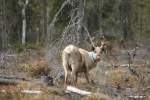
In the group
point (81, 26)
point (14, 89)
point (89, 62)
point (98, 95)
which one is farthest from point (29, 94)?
point (81, 26)

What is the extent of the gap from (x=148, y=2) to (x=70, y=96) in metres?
39.1

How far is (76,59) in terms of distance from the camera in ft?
50.1

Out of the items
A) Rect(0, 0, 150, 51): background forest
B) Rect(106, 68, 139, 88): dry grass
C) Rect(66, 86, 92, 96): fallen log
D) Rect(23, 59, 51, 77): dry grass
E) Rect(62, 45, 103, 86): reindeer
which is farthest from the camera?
Rect(0, 0, 150, 51): background forest

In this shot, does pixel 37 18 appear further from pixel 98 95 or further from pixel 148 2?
pixel 98 95

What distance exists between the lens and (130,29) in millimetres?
56531

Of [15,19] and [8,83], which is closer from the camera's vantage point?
[8,83]

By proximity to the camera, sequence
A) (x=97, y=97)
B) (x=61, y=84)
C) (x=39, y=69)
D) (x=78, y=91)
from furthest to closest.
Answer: (x=39, y=69)
(x=61, y=84)
(x=78, y=91)
(x=97, y=97)

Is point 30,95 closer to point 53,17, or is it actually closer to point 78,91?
point 78,91

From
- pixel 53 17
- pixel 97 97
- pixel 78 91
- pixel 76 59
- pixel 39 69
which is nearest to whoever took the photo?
pixel 97 97

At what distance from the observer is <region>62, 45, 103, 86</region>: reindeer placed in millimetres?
15219

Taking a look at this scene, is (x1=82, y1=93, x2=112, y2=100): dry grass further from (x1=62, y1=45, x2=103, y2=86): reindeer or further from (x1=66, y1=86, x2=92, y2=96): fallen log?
(x1=62, y1=45, x2=103, y2=86): reindeer

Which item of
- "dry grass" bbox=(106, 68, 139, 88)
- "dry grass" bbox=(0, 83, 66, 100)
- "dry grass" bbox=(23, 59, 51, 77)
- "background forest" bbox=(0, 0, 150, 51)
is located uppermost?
"background forest" bbox=(0, 0, 150, 51)

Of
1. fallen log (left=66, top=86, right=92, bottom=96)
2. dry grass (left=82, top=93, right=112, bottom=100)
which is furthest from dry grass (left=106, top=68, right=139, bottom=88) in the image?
dry grass (left=82, top=93, right=112, bottom=100)

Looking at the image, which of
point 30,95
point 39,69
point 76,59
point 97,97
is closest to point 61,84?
point 76,59
